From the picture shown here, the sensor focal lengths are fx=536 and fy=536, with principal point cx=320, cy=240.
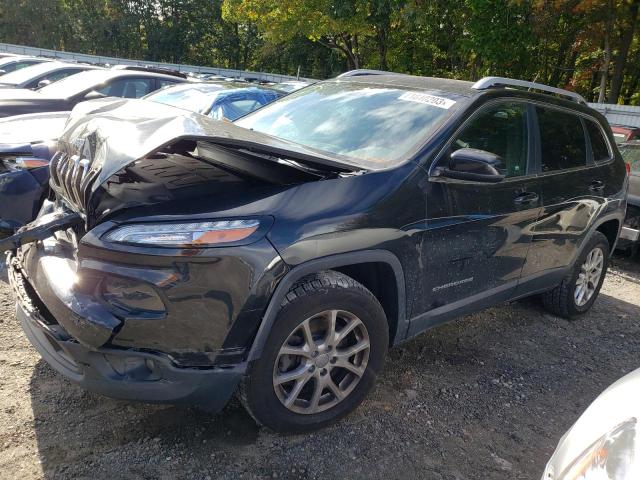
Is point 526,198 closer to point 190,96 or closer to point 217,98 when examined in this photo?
point 217,98

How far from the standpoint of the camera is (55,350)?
8.03 feet

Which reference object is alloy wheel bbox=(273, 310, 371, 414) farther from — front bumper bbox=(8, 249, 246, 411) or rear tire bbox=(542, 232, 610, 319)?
rear tire bbox=(542, 232, 610, 319)

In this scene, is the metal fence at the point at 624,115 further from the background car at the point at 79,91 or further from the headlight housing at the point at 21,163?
the headlight housing at the point at 21,163

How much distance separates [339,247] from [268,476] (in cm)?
109

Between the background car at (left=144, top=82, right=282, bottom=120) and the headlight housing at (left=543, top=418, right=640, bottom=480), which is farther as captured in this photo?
the background car at (left=144, top=82, right=282, bottom=120)

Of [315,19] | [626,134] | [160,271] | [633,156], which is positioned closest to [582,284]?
[633,156]

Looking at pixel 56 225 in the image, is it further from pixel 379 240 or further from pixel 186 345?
pixel 379 240

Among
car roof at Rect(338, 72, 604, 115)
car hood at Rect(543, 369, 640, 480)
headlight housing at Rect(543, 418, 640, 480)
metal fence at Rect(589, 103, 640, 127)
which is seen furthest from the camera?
metal fence at Rect(589, 103, 640, 127)

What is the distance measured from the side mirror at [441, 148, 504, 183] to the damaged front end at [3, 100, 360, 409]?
820mm

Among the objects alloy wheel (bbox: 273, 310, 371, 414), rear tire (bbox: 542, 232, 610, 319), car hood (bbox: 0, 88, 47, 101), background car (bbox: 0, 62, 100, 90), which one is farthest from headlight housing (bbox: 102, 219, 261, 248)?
background car (bbox: 0, 62, 100, 90)

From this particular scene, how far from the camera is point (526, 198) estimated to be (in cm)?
351

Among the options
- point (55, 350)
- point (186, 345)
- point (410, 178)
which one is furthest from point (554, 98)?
point (55, 350)

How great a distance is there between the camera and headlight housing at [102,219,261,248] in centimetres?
219

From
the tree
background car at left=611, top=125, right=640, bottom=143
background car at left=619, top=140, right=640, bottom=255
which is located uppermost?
the tree
